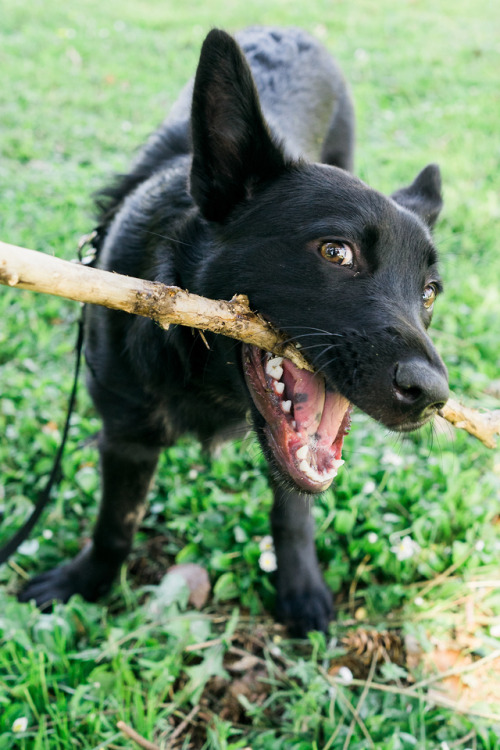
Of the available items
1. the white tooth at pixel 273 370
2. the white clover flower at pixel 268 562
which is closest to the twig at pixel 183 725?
the white clover flower at pixel 268 562

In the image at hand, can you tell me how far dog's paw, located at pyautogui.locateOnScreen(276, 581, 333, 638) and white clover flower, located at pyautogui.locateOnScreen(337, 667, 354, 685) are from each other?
212 millimetres

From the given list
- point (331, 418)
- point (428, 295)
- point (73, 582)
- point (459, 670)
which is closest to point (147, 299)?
point (331, 418)

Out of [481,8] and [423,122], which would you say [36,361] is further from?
[481,8]

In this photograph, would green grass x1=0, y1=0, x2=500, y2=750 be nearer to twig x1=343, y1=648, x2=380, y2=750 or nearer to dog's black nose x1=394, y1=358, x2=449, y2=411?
twig x1=343, y1=648, x2=380, y2=750

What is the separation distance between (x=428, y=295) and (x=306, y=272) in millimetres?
500

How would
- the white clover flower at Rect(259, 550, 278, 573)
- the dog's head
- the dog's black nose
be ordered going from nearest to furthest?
1. the dog's black nose
2. the dog's head
3. the white clover flower at Rect(259, 550, 278, 573)

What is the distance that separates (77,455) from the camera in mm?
3053

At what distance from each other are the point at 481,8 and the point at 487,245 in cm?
865

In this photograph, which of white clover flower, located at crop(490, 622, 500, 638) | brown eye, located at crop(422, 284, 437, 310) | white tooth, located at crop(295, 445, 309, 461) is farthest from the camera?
white clover flower, located at crop(490, 622, 500, 638)

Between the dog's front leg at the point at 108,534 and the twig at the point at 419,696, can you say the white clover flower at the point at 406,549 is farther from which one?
the dog's front leg at the point at 108,534

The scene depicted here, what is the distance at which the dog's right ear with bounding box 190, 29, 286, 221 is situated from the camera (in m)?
1.78

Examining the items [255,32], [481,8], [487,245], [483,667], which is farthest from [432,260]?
[481,8]

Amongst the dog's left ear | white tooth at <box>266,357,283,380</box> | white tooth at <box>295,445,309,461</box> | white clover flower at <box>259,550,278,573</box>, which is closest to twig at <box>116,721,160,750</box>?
white clover flower at <box>259,550,278,573</box>

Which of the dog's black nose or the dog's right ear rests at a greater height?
the dog's right ear
